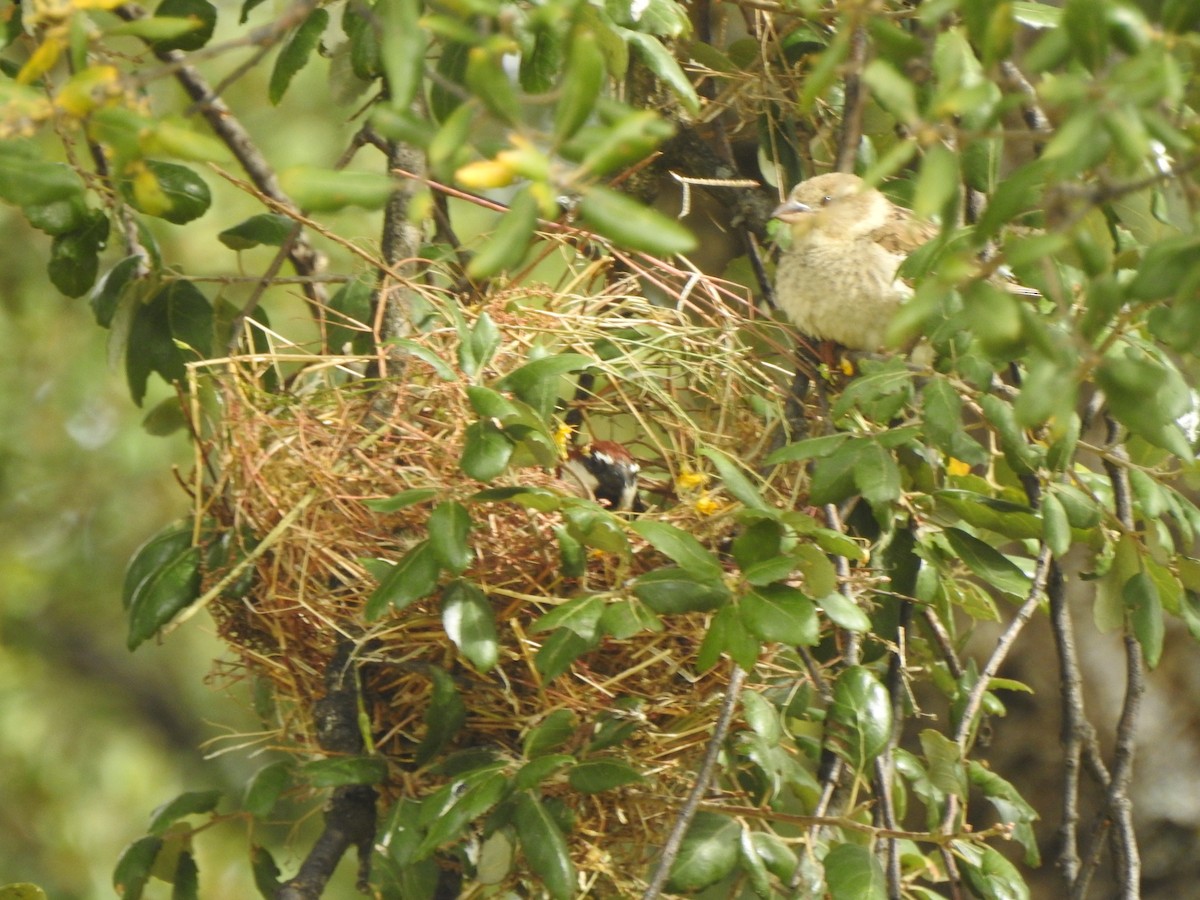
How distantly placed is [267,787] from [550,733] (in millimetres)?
522

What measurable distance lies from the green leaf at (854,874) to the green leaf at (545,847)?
0.34m

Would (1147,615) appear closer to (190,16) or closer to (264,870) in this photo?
(264,870)

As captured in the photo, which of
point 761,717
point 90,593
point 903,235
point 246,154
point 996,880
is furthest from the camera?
point 90,593

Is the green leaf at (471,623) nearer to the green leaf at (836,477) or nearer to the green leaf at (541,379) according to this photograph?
the green leaf at (541,379)

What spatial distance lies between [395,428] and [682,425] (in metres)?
0.48

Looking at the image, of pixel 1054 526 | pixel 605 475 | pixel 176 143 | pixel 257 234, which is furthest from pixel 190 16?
pixel 1054 526

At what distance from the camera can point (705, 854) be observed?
1941 mm

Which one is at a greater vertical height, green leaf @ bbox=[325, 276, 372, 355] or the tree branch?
green leaf @ bbox=[325, 276, 372, 355]

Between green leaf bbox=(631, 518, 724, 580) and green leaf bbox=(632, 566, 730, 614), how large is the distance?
0.01 metres

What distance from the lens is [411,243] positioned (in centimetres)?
242

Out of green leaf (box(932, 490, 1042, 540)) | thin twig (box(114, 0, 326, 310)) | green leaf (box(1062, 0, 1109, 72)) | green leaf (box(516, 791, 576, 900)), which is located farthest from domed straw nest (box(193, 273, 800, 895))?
green leaf (box(1062, 0, 1109, 72))

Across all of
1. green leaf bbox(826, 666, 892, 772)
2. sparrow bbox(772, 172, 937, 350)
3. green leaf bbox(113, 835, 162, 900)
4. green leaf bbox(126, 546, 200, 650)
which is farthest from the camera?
sparrow bbox(772, 172, 937, 350)

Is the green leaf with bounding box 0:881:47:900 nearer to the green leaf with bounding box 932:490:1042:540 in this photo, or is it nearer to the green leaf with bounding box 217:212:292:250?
the green leaf with bounding box 217:212:292:250

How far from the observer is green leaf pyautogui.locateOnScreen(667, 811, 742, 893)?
6.32ft
